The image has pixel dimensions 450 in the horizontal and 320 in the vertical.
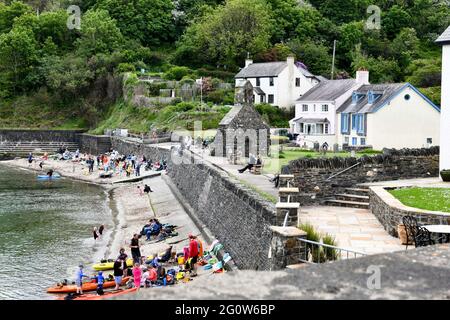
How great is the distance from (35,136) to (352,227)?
2641 inches

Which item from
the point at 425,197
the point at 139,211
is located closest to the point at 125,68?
the point at 139,211

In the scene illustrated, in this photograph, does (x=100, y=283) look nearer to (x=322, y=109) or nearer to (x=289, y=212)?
(x=289, y=212)

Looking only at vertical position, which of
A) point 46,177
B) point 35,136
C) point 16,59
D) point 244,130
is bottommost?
point 46,177

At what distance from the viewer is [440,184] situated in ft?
73.7

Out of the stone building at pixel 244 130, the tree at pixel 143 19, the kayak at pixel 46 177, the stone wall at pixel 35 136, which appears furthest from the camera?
the tree at pixel 143 19

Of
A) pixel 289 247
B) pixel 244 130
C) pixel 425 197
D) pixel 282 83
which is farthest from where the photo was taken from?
pixel 282 83

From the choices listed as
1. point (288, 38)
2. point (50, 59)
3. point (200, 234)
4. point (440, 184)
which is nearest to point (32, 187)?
point (200, 234)

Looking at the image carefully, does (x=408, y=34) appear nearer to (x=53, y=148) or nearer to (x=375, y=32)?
(x=375, y=32)

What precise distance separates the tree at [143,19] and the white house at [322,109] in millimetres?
42163

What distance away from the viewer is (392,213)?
16.5 metres

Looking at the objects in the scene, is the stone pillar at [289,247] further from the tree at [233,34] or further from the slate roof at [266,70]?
the tree at [233,34]

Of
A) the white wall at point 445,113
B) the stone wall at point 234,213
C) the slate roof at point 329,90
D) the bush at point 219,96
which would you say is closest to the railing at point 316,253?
the stone wall at point 234,213

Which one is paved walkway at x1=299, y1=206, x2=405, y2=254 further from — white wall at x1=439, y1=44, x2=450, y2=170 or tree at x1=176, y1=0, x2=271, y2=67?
tree at x1=176, y1=0, x2=271, y2=67

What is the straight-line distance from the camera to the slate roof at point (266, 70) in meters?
68.1
